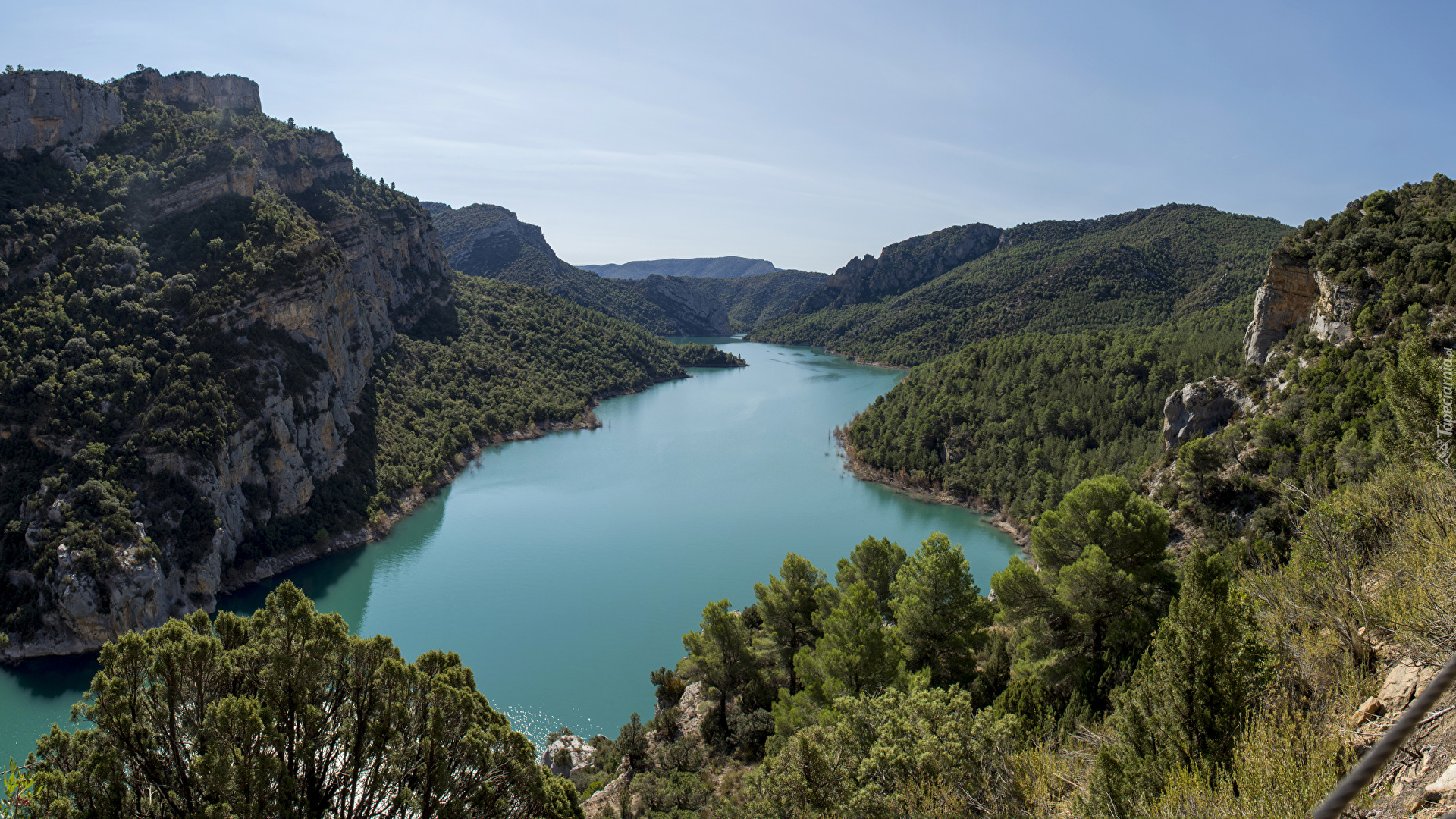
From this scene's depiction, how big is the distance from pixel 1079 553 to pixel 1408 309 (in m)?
10.9

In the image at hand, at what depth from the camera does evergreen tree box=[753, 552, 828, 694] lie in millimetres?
18172

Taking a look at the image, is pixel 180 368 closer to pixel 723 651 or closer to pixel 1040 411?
pixel 723 651

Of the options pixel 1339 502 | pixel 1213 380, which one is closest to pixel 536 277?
pixel 1213 380

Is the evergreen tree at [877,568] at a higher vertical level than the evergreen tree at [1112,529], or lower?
lower

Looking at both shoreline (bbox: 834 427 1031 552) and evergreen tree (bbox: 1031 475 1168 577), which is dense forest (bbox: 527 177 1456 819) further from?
shoreline (bbox: 834 427 1031 552)

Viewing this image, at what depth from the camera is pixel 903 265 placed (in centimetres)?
13825

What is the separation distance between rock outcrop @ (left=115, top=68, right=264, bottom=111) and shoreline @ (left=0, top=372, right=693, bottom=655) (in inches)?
1182

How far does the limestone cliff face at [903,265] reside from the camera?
130 metres

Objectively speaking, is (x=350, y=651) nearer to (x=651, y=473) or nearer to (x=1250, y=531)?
(x=1250, y=531)

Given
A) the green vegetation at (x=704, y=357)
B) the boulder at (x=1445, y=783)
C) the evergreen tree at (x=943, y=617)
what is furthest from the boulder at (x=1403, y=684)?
the green vegetation at (x=704, y=357)

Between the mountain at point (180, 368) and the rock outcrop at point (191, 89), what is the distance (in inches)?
5.7

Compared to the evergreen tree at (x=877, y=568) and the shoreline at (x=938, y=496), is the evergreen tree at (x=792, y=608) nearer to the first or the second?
the evergreen tree at (x=877, y=568)

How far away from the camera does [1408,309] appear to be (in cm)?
1723

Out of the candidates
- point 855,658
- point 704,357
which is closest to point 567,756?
point 855,658
